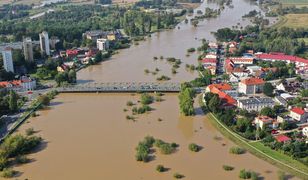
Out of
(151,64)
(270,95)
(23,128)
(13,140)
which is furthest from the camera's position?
(151,64)

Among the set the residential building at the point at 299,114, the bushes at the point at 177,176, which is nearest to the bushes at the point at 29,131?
the bushes at the point at 177,176

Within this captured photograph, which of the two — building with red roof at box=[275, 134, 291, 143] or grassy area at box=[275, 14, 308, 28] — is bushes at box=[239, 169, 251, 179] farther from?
grassy area at box=[275, 14, 308, 28]

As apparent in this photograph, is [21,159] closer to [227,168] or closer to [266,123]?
[227,168]

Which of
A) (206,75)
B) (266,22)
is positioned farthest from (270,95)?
(266,22)

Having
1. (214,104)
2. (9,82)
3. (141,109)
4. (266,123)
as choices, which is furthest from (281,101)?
(9,82)

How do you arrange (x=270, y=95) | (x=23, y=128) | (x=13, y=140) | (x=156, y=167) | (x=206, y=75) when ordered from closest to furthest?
(x=156, y=167) < (x=13, y=140) < (x=23, y=128) < (x=270, y=95) < (x=206, y=75)

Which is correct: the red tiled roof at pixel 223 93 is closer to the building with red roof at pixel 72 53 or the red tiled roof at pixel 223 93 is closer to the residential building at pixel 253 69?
the residential building at pixel 253 69

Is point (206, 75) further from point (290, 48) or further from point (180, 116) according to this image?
point (290, 48)

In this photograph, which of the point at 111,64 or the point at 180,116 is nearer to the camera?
the point at 180,116
